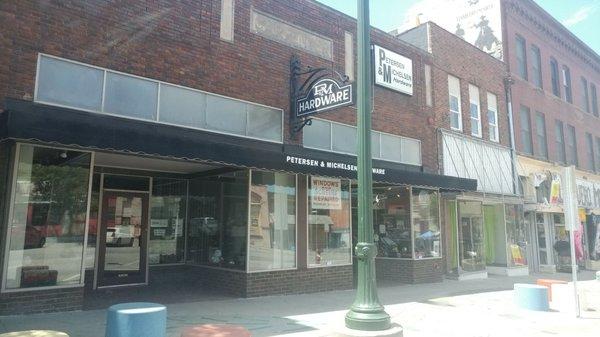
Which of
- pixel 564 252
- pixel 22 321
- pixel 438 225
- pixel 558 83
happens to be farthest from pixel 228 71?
pixel 558 83

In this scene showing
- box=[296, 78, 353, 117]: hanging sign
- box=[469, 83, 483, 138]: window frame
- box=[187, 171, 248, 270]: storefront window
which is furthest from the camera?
box=[469, 83, 483, 138]: window frame

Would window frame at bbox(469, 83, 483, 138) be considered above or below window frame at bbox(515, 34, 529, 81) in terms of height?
below

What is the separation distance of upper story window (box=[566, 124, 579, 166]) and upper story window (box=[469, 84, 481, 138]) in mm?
8876

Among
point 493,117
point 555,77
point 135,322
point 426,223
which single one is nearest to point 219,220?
point 135,322

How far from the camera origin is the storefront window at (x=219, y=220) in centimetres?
1076

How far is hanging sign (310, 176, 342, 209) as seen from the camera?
11.9 m

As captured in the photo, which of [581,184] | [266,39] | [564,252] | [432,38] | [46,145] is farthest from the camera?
[581,184]

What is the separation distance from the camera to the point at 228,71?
10.4m

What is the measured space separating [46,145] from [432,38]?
12.9 meters

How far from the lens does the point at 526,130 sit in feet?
69.1

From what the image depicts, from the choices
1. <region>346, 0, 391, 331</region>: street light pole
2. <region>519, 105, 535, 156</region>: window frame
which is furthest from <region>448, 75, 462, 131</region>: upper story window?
<region>346, 0, 391, 331</region>: street light pole

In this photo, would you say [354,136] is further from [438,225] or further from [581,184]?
[581,184]

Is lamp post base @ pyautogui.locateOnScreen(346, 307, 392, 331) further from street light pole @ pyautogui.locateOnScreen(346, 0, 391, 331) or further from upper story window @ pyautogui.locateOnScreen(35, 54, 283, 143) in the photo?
upper story window @ pyautogui.locateOnScreen(35, 54, 283, 143)

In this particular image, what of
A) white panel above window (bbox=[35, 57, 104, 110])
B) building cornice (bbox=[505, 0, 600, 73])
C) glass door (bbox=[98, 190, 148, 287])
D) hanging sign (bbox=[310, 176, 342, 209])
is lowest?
glass door (bbox=[98, 190, 148, 287])
